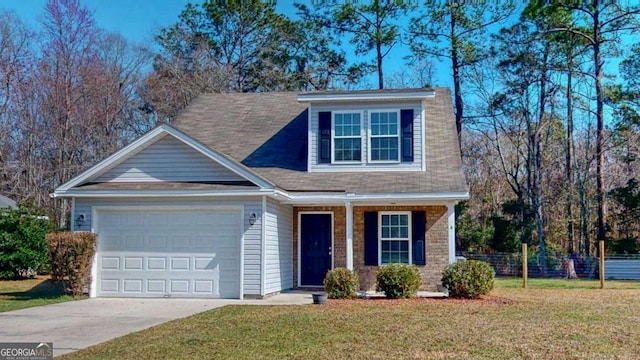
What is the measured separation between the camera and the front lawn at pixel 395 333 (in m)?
7.47

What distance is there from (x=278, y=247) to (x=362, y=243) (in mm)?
2308

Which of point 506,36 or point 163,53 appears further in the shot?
point 163,53

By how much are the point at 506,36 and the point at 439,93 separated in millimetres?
11119

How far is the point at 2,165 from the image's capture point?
2994 centimetres

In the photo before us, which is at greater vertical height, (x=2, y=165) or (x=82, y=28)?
(x=82, y=28)

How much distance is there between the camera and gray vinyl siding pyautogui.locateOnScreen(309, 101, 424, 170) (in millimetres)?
16906

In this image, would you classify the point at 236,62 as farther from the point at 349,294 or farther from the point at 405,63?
the point at 349,294

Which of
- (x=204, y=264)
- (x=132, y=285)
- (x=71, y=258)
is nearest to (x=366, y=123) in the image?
(x=204, y=264)

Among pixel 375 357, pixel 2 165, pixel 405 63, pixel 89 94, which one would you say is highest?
pixel 405 63

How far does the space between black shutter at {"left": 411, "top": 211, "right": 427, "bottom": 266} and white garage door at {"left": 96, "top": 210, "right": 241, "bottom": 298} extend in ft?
15.2

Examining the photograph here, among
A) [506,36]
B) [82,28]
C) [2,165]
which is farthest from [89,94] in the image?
[506,36]

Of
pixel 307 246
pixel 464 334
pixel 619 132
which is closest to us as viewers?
pixel 464 334

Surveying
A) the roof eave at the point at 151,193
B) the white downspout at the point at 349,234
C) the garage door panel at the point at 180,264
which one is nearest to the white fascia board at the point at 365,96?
the white downspout at the point at 349,234

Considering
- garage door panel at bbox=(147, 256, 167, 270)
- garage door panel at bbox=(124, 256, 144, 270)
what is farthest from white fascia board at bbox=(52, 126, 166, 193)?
garage door panel at bbox=(147, 256, 167, 270)
